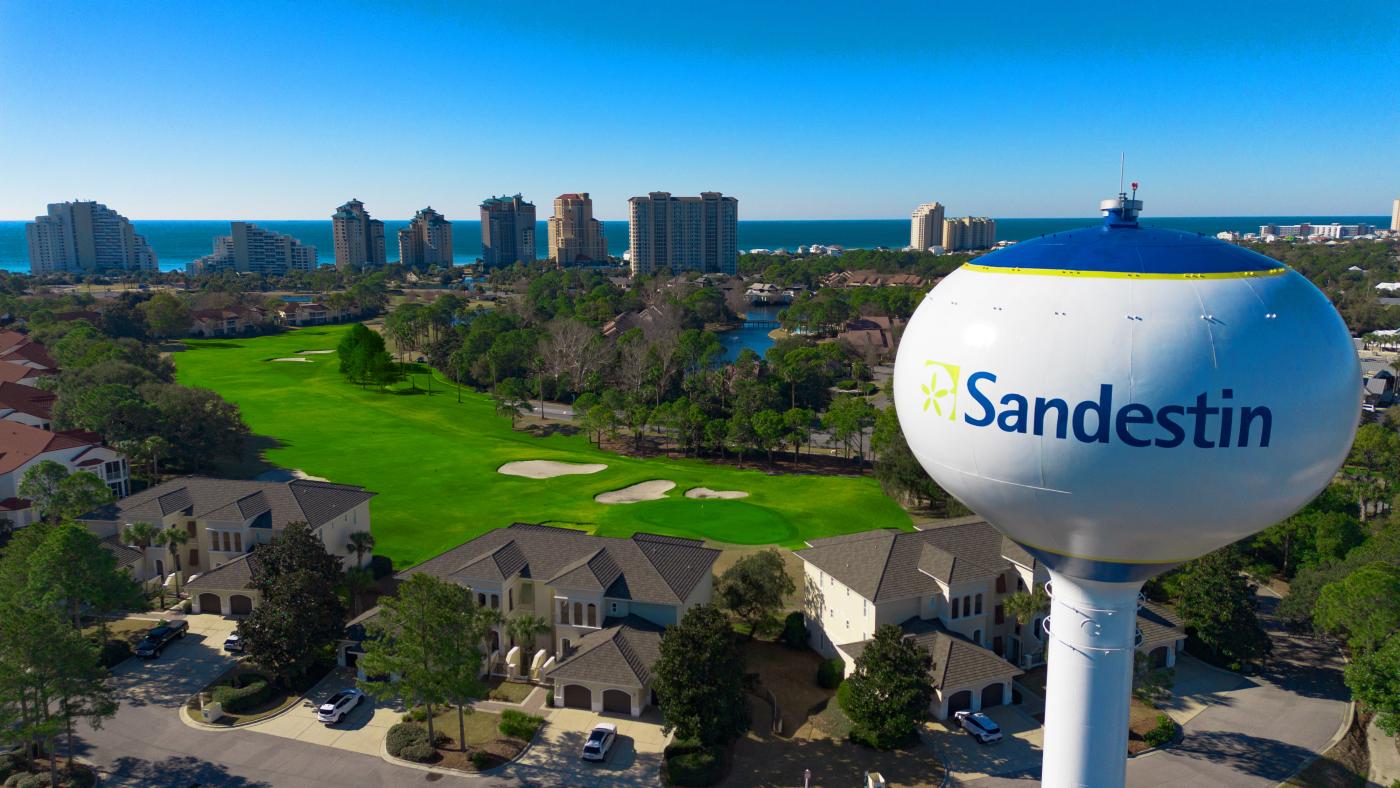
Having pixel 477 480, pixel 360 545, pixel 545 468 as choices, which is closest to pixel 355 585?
pixel 360 545

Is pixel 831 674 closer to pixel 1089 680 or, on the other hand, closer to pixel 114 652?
pixel 1089 680

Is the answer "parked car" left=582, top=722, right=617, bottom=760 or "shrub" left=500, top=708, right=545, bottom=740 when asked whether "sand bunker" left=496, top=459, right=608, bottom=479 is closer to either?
"shrub" left=500, top=708, right=545, bottom=740

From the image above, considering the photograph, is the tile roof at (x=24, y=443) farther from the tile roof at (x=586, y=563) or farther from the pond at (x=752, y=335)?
the pond at (x=752, y=335)

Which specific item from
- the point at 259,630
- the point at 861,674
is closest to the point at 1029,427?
the point at 861,674

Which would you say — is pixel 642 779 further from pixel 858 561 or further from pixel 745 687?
pixel 858 561

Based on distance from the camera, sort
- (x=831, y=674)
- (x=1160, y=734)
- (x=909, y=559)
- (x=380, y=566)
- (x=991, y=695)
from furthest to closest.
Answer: (x=380, y=566), (x=909, y=559), (x=831, y=674), (x=991, y=695), (x=1160, y=734)
